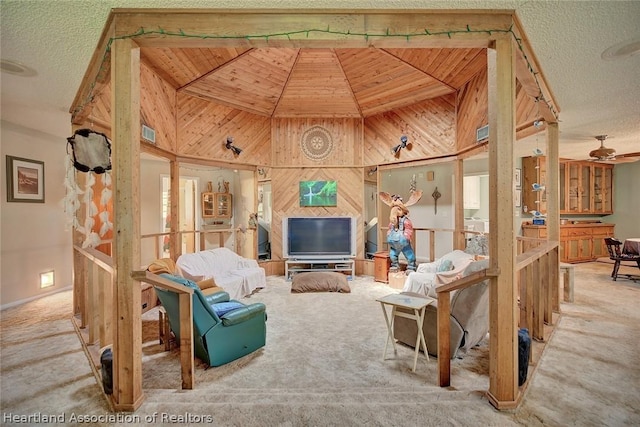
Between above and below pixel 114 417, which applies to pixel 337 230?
above

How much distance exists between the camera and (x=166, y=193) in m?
8.05

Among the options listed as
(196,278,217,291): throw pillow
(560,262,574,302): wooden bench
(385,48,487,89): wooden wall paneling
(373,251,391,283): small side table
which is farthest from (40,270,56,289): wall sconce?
(560,262,574,302): wooden bench

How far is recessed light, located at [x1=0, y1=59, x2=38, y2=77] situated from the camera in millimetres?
2603

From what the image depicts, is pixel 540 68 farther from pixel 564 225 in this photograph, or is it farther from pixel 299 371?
pixel 564 225

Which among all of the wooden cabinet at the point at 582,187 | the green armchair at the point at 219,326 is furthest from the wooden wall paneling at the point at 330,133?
the wooden cabinet at the point at 582,187

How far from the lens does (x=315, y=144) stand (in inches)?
247

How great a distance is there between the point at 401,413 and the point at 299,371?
99 cm

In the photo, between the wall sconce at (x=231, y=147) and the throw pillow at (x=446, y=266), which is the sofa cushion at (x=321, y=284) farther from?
the wall sconce at (x=231, y=147)

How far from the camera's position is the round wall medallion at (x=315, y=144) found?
6.27 m

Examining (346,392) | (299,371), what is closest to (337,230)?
(299,371)

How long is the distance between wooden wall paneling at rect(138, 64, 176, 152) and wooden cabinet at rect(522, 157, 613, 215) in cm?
760

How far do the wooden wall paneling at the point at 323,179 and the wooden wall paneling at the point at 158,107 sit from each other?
2.08 meters

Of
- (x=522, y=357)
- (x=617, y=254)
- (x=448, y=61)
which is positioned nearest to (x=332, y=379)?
(x=522, y=357)

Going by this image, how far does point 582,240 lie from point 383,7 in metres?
8.09
